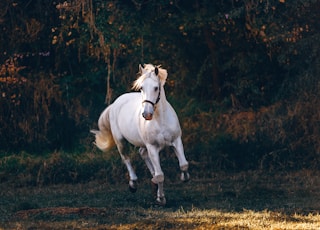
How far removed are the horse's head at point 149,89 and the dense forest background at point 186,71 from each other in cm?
350

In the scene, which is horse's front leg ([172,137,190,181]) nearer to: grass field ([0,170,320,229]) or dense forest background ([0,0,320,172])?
grass field ([0,170,320,229])

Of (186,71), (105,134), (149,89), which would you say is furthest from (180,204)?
(186,71)

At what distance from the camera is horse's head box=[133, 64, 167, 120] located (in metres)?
9.27

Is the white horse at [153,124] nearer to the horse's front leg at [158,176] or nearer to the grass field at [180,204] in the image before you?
the horse's front leg at [158,176]

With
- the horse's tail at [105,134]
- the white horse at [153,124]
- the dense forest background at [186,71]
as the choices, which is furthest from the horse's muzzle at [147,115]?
the dense forest background at [186,71]

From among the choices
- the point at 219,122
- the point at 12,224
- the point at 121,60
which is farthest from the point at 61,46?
the point at 12,224

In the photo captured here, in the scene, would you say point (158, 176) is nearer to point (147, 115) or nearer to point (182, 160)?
point (182, 160)

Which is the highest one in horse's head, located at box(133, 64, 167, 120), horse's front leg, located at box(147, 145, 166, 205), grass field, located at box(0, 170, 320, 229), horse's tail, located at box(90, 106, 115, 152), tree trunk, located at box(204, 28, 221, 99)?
tree trunk, located at box(204, 28, 221, 99)

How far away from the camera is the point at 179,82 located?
15.0 meters

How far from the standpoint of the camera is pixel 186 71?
15.0m

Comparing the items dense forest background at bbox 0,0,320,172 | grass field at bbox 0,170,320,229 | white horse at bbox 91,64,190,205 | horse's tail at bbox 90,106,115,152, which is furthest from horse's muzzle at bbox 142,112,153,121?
dense forest background at bbox 0,0,320,172

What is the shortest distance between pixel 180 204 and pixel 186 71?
562 cm

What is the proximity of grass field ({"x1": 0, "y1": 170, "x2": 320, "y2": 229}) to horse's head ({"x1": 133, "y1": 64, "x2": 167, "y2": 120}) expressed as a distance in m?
1.21

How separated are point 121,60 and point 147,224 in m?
7.77
